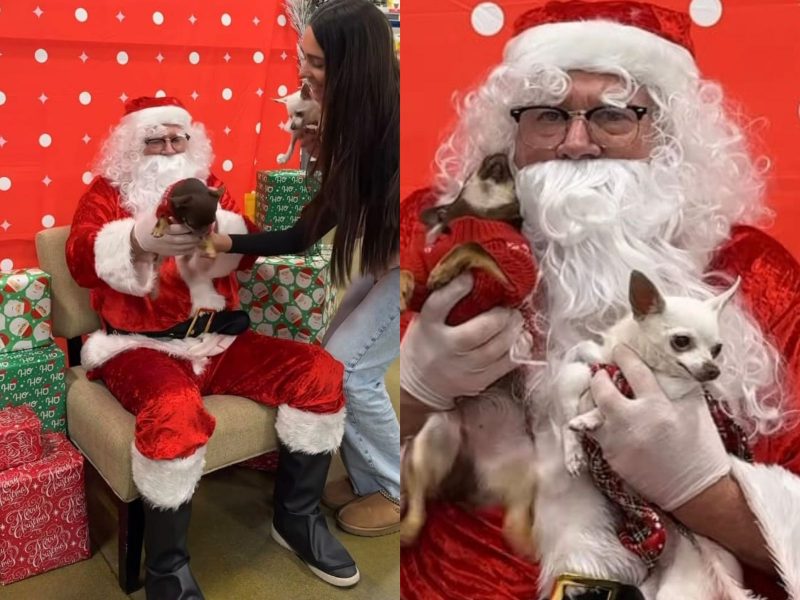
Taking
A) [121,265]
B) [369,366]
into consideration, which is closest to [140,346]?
[121,265]

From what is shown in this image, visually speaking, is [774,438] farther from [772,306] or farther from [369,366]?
[369,366]

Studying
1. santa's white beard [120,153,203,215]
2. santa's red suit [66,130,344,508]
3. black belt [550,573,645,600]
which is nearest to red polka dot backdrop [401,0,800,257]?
black belt [550,573,645,600]

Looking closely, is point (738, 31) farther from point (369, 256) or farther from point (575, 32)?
point (369, 256)

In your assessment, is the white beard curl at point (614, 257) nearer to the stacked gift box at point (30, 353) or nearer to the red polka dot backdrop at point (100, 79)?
the stacked gift box at point (30, 353)

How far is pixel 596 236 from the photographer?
701 mm

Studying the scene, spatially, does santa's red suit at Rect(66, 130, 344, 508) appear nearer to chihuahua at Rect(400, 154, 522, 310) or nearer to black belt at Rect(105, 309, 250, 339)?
black belt at Rect(105, 309, 250, 339)

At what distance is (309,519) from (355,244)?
67 centimetres

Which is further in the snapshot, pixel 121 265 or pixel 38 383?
pixel 38 383

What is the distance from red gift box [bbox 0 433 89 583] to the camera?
1.63m

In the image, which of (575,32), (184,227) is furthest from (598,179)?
(184,227)

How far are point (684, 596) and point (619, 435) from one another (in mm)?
155

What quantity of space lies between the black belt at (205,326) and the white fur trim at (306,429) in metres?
0.24

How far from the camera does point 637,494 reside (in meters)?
0.68

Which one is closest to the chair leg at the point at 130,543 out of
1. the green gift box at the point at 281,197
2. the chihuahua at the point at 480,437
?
the green gift box at the point at 281,197
